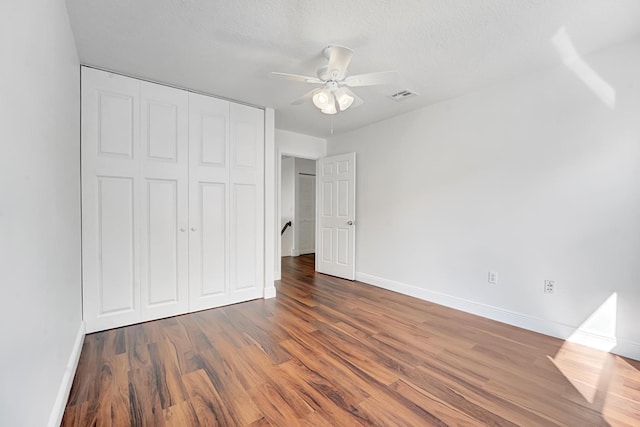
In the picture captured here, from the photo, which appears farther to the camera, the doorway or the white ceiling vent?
the doorway

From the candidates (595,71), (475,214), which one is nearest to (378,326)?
(475,214)

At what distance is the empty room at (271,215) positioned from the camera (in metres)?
1.50

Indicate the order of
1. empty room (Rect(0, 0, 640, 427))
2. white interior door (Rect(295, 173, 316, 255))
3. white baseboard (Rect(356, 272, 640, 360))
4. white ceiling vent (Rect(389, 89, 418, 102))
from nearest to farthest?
empty room (Rect(0, 0, 640, 427)) < white baseboard (Rect(356, 272, 640, 360)) < white ceiling vent (Rect(389, 89, 418, 102)) < white interior door (Rect(295, 173, 316, 255))

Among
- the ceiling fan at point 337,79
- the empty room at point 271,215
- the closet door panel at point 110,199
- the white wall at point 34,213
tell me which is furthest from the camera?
the closet door panel at point 110,199

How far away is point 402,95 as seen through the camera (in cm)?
313

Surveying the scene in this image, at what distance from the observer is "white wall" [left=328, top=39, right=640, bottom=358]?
2205 millimetres

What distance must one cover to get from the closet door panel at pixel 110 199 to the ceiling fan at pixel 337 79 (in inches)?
65.0

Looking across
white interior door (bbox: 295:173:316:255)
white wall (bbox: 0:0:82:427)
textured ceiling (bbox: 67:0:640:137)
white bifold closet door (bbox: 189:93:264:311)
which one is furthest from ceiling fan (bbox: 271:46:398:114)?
white interior door (bbox: 295:173:316:255)

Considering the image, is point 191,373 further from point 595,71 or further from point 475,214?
point 595,71

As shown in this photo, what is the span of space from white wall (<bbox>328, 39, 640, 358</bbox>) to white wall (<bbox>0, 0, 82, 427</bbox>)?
3432 millimetres

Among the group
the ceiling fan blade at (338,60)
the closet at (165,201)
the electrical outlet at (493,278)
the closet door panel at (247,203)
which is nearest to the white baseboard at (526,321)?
the electrical outlet at (493,278)

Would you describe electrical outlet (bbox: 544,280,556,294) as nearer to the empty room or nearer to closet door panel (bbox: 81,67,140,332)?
the empty room

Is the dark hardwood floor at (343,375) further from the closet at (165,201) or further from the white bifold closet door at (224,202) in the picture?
the white bifold closet door at (224,202)

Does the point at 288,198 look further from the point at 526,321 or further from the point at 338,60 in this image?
the point at 526,321
